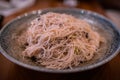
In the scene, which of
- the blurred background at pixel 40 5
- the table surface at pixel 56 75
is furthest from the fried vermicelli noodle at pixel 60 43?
the blurred background at pixel 40 5

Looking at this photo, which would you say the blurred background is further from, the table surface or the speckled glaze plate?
the table surface

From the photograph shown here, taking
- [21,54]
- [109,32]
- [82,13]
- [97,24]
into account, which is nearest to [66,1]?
[82,13]

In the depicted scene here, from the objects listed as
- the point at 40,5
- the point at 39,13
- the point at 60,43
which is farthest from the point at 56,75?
the point at 40,5

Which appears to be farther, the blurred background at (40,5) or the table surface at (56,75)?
the blurred background at (40,5)

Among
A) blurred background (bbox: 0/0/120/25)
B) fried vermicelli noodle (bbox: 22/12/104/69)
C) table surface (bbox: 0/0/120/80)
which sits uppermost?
blurred background (bbox: 0/0/120/25)

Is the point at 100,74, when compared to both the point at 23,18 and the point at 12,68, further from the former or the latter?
the point at 23,18

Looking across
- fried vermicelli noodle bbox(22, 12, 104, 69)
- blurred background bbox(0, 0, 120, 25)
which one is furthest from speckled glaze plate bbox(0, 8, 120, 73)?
blurred background bbox(0, 0, 120, 25)

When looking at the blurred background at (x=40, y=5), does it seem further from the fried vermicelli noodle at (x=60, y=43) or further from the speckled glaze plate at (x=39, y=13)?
the fried vermicelli noodle at (x=60, y=43)

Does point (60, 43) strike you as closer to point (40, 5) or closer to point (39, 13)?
point (39, 13)
